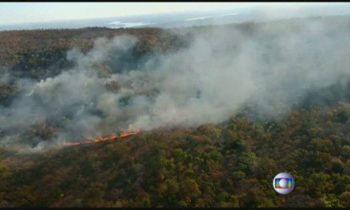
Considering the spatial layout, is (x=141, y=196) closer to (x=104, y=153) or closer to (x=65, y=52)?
(x=104, y=153)

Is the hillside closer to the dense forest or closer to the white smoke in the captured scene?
the dense forest

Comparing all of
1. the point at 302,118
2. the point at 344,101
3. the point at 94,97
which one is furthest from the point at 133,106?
the point at 344,101

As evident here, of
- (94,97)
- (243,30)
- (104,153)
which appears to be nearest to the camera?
(104,153)

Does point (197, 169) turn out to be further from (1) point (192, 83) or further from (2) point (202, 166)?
(1) point (192, 83)

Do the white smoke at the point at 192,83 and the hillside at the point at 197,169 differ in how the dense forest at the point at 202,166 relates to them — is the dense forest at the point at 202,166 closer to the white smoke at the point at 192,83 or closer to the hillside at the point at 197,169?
the hillside at the point at 197,169

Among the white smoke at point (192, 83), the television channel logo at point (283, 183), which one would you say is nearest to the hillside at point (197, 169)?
the television channel logo at point (283, 183)

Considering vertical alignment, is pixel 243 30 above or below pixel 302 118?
above

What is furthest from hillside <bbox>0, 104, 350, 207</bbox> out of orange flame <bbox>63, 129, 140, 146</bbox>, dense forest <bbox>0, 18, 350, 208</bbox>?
orange flame <bbox>63, 129, 140, 146</bbox>
